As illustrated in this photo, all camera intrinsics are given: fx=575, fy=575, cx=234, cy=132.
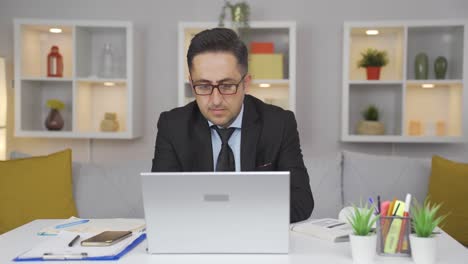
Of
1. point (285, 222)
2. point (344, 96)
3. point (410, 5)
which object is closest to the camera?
point (285, 222)

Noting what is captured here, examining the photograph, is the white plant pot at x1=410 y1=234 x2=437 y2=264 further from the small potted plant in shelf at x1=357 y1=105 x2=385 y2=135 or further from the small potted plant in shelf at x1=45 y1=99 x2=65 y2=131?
the small potted plant in shelf at x1=45 y1=99 x2=65 y2=131

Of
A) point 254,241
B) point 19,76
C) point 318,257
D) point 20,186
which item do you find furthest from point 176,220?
point 19,76

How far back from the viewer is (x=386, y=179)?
3.24 m

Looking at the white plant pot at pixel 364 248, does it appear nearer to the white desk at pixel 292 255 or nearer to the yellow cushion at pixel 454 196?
the white desk at pixel 292 255

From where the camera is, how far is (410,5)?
404cm

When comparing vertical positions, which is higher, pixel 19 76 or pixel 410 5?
pixel 410 5

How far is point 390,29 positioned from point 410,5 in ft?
1.14

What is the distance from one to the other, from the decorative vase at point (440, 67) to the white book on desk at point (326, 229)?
2280mm

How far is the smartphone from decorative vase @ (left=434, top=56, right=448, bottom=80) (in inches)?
110

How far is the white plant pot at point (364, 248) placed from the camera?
141 centimetres

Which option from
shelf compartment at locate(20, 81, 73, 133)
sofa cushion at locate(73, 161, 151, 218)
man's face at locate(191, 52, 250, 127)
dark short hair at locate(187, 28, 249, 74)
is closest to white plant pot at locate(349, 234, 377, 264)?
man's face at locate(191, 52, 250, 127)

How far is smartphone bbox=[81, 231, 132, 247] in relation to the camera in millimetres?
1551

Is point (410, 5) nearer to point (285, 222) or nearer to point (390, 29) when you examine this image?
point (390, 29)

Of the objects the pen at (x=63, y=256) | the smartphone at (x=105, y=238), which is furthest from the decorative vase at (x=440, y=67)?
the pen at (x=63, y=256)
